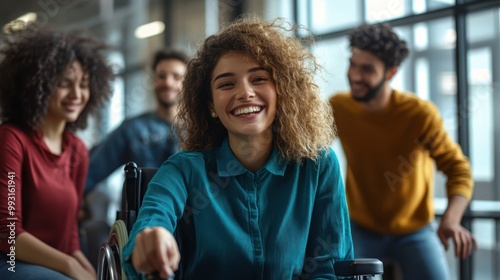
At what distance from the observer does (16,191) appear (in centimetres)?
209

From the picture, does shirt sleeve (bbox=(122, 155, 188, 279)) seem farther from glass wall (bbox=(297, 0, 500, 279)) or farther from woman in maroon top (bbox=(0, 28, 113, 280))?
glass wall (bbox=(297, 0, 500, 279))

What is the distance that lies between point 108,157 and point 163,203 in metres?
1.62

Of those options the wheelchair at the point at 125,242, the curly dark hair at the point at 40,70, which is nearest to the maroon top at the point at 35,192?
the curly dark hair at the point at 40,70

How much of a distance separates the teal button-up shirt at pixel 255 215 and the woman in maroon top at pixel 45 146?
633mm

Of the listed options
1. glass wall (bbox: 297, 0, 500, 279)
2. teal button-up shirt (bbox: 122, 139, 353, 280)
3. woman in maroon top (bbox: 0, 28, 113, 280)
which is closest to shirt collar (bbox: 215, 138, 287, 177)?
teal button-up shirt (bbox: 122, 139, 353, 280)

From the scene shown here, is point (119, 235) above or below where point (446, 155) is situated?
below

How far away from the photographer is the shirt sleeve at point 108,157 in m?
3.01

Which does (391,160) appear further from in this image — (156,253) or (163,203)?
(156,253)

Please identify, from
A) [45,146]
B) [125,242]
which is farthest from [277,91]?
[45,146]

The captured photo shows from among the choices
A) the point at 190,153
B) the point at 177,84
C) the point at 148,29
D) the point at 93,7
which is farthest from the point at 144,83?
the point at 190,153

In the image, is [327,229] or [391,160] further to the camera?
[391,160]

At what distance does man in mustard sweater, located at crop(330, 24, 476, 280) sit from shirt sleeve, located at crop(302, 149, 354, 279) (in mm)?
931

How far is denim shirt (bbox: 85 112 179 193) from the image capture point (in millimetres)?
3068

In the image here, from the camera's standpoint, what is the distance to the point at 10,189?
6.80 feet
